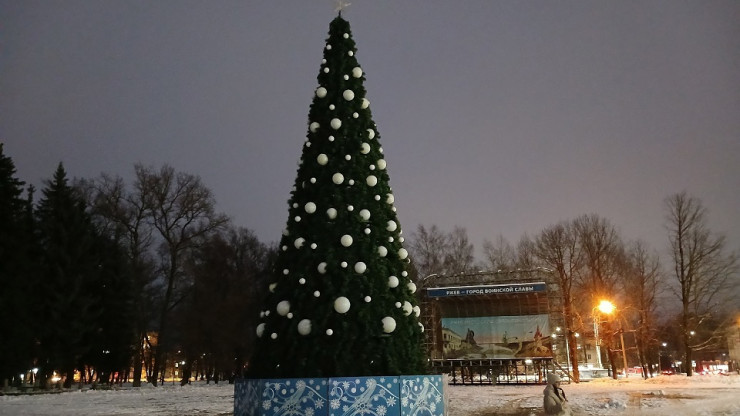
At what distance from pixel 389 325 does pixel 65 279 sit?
90.0ft

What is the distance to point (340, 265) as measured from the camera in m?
7.37

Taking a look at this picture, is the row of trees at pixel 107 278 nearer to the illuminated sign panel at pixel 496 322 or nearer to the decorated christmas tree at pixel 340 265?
the illuminated sign panel at pixel 496 322

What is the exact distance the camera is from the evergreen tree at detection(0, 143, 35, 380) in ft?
82.7

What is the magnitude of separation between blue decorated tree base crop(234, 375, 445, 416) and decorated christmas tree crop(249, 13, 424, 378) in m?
0.24

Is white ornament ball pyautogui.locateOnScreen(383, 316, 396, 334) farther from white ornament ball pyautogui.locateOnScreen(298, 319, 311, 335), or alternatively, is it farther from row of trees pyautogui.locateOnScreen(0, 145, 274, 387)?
row of trees pyautogui.locateOnScreen(0, 145, 274, 387)

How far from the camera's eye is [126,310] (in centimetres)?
3319

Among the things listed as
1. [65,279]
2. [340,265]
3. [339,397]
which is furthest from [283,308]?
[65,279]

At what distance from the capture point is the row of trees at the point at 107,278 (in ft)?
87.4

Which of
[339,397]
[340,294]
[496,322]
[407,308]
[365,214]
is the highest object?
[496,322]

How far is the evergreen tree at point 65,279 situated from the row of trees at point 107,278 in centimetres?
5

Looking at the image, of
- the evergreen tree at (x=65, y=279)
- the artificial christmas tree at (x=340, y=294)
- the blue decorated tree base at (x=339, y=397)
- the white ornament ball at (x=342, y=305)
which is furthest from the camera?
the evergreen tree at (x=65, y=279)

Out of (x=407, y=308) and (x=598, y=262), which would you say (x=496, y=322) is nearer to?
(x=598, y=262)

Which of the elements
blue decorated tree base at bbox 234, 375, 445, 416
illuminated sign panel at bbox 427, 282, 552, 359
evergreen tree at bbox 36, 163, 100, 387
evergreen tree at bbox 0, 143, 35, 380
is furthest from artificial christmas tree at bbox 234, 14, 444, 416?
illuminated sign panel at bbox 427, 282, 552, 359

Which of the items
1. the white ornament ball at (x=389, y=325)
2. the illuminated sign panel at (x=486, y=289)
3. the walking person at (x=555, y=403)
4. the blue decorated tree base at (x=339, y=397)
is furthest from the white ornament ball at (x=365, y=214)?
the illuminated sign panel at (x=486, y=289)
